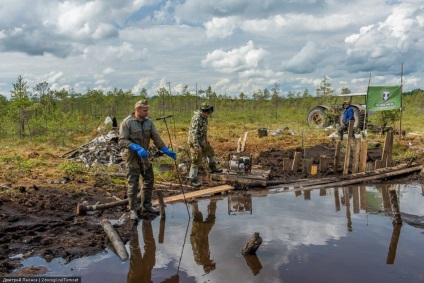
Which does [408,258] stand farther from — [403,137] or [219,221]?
[403,137]

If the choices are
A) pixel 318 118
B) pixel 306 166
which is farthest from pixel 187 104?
pixel 306 166

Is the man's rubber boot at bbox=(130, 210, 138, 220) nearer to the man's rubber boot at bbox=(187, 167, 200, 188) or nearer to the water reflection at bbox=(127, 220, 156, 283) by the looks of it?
the water reflection at bbox=(127, 220, 156, 283)

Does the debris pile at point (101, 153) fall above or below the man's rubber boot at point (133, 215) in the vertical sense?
above

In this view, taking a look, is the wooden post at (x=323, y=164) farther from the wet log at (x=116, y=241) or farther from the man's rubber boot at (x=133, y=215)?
the wet log at (x=116, y=241)

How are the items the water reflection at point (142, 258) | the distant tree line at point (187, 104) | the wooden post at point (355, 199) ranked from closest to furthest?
the water reflection at point (142, 258) < the wooden post at point (355, 199) < the distant tree line at point (187, 104)

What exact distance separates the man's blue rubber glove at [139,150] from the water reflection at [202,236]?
156 centimetres

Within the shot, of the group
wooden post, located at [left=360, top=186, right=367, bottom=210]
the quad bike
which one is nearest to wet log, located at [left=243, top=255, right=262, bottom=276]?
wooden post, located at [left=360, top=186, right=367, bottom=210]

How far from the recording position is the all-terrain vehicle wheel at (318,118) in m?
21.7

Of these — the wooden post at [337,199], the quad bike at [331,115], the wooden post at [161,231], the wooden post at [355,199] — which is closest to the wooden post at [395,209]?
the wooden post at [355,199]

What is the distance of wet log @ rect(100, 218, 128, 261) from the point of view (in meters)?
5.22

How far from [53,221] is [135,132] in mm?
2160

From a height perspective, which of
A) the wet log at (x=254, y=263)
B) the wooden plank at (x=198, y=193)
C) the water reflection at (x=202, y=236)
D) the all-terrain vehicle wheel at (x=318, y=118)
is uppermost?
the all-terrain vehicle wheel at (x=318, y=118)

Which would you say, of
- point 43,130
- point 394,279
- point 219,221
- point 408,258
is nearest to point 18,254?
point 219,221

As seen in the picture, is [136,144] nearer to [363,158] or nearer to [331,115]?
[363,158]
